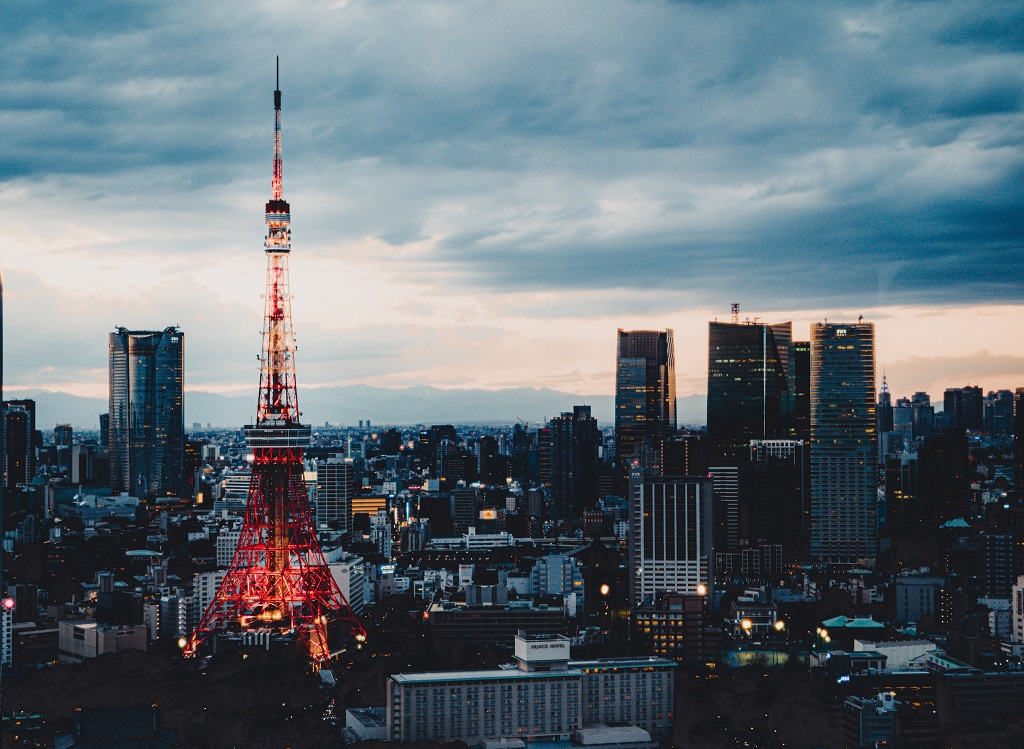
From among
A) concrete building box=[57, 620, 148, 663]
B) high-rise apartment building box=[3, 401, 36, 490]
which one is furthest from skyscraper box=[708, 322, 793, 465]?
concrete building box=[57, 620, 148, 663]

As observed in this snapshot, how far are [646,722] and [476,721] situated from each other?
252 cm

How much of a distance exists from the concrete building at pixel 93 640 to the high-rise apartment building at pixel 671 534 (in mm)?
12946

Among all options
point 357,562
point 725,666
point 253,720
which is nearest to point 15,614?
point 357,562

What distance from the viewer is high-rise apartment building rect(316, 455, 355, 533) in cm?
5509

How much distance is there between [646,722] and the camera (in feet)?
69.5

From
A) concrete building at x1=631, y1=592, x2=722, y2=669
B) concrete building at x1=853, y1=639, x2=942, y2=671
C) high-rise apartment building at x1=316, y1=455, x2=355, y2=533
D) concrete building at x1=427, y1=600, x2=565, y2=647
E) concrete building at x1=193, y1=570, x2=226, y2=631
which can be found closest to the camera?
concrete building at x1=853, y1=639, x2=942, y2=671

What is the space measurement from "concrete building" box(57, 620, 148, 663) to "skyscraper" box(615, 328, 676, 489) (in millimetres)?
42377

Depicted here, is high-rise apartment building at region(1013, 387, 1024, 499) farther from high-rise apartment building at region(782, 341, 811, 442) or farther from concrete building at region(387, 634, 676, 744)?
concrete building at region(387, 634, 676, 744)

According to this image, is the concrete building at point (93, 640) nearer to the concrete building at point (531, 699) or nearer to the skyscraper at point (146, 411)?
the concrete building at point (531, 699)

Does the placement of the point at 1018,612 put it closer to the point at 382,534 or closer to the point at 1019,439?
the point at 1019,439

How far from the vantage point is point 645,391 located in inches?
2835

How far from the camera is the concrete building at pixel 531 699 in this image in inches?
794

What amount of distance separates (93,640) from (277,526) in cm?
408

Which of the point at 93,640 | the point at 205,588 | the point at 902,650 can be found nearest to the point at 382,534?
the point at 205,588
